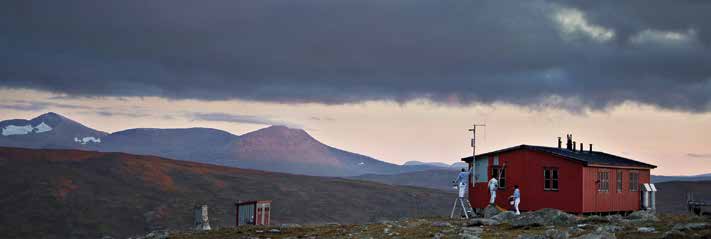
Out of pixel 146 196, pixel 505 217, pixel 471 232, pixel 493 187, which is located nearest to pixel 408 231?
pixel 471 232

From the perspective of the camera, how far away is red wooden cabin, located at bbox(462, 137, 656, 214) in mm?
39344

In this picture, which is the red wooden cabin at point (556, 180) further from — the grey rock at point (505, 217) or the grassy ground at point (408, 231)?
the grey rock at point (505, 217)

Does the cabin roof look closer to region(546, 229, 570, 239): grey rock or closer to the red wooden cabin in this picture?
the red wooden cabin

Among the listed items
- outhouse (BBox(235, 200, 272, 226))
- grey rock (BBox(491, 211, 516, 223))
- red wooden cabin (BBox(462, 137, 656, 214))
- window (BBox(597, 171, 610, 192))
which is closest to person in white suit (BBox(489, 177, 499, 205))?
red wooden cabin (BBox(462, 137, 656, 214))

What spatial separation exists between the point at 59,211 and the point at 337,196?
1577 inches

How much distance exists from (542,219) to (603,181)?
1374cm

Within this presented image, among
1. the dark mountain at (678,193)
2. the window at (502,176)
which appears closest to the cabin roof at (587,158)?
the window at (502,176)

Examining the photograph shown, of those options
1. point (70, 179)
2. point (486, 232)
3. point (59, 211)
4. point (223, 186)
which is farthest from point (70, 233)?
point (486, 232)

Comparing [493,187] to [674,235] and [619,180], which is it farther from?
[674,235]

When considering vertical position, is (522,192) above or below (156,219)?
above

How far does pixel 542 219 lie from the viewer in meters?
29.6

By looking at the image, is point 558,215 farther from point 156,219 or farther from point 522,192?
point 156,219

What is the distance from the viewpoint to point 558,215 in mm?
30109

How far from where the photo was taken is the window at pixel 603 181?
40.8 meters
